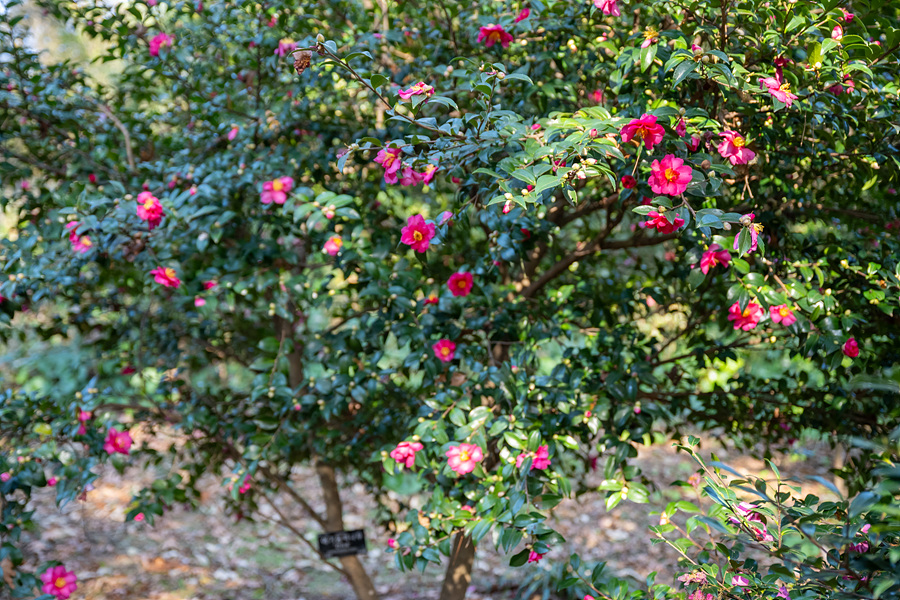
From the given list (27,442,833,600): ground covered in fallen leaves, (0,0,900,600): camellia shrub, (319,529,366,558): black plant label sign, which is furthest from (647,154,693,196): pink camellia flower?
(27,442,833,600): ground covered in fallen leaves

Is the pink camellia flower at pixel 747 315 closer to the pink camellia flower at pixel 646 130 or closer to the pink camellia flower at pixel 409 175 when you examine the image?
the pink camellia flower at pixel 646 130

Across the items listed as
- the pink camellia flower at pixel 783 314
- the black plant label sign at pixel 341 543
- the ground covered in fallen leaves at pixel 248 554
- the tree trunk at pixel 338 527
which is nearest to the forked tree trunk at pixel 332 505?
the tree trunk at pixel 338 527

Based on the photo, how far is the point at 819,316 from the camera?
1.25 m

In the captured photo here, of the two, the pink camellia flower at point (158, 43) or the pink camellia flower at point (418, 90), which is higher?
the pink camellia flower at point (158, 43)

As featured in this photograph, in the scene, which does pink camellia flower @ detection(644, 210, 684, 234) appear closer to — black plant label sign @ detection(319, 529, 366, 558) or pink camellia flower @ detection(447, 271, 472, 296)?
pink camellia flower @ detection(447, 271, 472, 296)

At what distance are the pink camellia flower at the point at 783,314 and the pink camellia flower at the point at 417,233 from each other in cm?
67

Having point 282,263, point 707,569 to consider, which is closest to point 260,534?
point 282,263

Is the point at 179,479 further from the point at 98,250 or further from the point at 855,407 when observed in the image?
the point at 855,407

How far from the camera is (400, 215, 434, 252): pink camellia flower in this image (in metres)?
1.30

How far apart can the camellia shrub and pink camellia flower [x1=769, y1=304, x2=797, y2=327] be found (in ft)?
0.10

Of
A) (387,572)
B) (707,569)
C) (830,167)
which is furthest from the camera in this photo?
(387,572)

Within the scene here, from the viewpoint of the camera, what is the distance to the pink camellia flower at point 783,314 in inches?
45.8

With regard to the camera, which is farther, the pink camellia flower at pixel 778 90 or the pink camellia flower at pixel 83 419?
the pink camellia flower at pixel 83 419

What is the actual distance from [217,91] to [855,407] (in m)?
1.95
